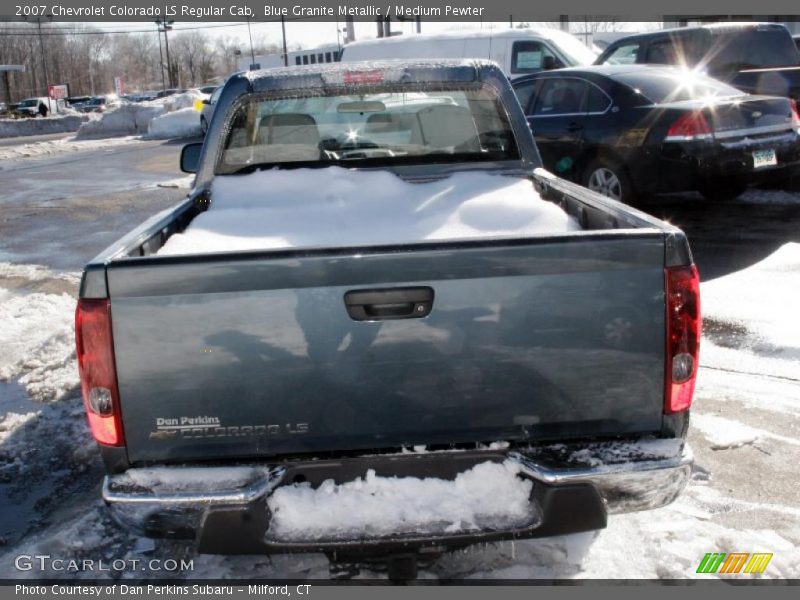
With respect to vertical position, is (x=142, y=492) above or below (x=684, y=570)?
above

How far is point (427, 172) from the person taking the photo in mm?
4336

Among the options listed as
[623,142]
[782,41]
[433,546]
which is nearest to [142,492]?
[433,546]

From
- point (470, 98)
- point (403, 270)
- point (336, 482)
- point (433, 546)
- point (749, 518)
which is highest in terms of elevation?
point (470, 98)

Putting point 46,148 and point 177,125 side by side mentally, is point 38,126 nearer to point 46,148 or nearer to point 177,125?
point 177,125

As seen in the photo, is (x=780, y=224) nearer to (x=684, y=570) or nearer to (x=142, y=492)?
(x=684, y=570)

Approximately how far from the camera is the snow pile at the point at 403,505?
2.45m

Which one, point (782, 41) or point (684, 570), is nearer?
point (684, 570)

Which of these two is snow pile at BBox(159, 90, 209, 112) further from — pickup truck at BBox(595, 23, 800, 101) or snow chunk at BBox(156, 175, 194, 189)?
pickup truck at BBox(595, 23, 800, 101)

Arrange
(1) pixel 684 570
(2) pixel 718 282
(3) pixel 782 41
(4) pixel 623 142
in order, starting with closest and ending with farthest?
(1) pixel 684 570 < (2) pixel 718 282 < (4) pixel 623 142 < (3) pixel 782 41

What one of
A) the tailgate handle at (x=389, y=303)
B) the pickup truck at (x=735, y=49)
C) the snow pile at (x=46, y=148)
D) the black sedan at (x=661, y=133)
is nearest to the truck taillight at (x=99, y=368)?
the tailgate handle at (x=389, y=303)

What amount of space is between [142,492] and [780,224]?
8.18 meters

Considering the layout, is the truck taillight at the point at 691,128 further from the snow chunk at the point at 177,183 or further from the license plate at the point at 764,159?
the snow chunk at the point at 177,183

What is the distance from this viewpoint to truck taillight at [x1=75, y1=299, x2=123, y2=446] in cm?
243

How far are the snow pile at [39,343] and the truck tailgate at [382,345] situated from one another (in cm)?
308
